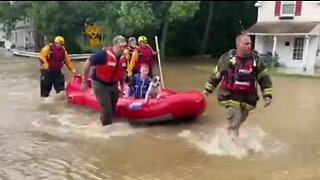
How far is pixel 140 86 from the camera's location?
8625mm

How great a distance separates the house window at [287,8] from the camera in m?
23.6

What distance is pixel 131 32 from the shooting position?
23.6m

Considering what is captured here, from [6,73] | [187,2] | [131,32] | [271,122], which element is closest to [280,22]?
[187,2]

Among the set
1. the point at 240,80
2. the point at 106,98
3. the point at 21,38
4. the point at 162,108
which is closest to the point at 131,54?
the point at 162,108

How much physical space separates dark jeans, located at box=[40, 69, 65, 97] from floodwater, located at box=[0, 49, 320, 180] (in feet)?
1.01

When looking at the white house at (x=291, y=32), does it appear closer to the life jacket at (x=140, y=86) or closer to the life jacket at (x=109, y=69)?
the life jacket at (x=140, y=86)

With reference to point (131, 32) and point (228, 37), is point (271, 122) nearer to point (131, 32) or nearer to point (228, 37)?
point (131, 32)

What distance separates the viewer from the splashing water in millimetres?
6770

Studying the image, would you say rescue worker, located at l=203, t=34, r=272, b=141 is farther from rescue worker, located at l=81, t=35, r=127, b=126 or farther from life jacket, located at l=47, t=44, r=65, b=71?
life jacket, located at l=47, t=44, r=65, b=71

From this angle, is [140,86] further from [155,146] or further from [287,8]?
[287,8]

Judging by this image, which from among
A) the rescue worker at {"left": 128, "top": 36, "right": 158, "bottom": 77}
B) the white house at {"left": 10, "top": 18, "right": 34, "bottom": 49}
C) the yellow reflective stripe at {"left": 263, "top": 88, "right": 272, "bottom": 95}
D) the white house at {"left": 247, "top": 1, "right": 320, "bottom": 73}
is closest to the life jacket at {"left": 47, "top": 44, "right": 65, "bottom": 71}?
the rescue worker at {"left": 128, "top": 36, "right": 158, "bottom": 77}

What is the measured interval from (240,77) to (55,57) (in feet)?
18.1

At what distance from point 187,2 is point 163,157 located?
59.7 ft

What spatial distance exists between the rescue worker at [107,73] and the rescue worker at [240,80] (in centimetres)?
171
